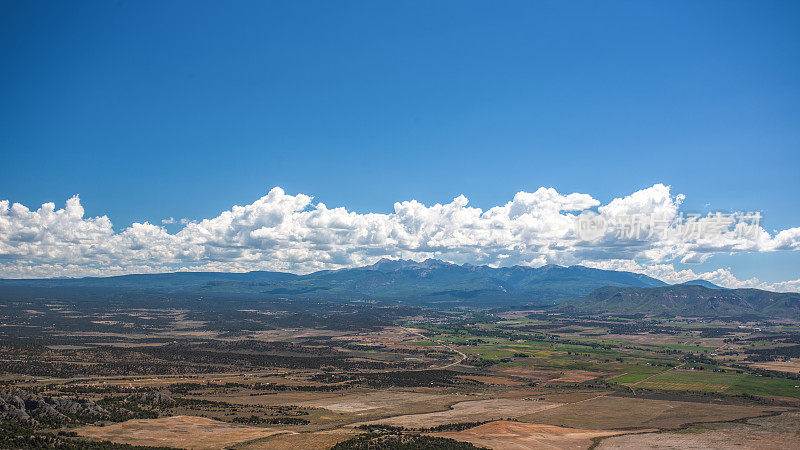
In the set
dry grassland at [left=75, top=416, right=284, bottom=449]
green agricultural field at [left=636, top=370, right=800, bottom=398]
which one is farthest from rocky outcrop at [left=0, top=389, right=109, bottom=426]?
green agricultural field at [left=636, top=370, right=800, bottom=398]

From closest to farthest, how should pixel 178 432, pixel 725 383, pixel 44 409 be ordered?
pixel 178 432 → pixel 44 409 → pixel 725 383

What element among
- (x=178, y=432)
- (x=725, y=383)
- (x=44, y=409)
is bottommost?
(x=725, y=383)

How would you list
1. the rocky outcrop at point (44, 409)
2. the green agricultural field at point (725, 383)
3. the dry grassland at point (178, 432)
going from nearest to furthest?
1. the dry grassland at point (178, 432)
2. the rocky outcrop at point (44, 409)
3. the green agricultural field at point (725, 383)

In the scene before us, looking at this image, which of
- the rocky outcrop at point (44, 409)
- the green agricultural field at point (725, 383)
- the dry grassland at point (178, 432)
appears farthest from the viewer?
the green agricultural field at point (725, 383)

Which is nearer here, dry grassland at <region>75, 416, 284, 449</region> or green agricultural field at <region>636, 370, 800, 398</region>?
dry grassland at <region>75, 416, 284, 449</region>

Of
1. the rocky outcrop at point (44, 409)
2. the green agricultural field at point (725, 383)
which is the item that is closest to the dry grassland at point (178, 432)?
the rocky outcrop at point (44, 409)

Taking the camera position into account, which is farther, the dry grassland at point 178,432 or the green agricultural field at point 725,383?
the green agricultural field at point 725,383

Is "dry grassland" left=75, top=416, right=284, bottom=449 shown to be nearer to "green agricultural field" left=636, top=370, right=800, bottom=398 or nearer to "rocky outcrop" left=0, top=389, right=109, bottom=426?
"rocky outcrop" left=0, top=389, right=109, bottom=426

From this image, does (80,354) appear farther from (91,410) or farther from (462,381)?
(462,381)

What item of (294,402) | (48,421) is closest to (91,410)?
(48,421)

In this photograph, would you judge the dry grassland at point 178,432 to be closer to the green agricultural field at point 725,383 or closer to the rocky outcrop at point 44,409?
the rocky outcrop at point 44,409

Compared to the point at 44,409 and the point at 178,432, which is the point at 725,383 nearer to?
the point at 178,432

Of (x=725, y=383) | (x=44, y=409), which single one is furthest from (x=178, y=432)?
(x=725, y=383)
